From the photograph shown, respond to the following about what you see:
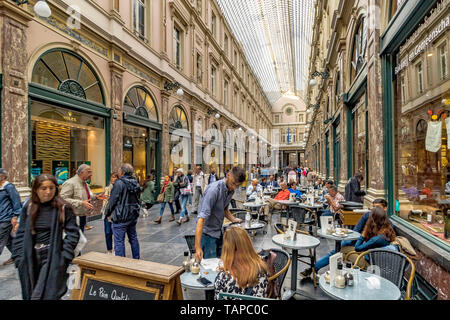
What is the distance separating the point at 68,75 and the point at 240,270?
7.79 metres

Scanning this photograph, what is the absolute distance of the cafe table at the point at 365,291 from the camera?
2.33m

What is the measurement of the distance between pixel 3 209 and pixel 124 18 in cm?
836

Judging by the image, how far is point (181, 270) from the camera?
2.30 m

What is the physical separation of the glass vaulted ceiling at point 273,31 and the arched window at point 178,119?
10111mm

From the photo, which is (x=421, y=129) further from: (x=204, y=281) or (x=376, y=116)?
(x=204, y=281)

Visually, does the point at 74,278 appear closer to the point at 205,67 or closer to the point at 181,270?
the point at 181,270

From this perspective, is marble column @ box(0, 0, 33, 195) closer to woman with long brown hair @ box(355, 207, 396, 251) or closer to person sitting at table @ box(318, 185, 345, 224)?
woman with long brown hair @ box(355, 207, 396, 251)

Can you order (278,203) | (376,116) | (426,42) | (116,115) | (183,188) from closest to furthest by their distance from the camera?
(426,42) < (376,116) < (278,203) < (183,188) < (116,115)

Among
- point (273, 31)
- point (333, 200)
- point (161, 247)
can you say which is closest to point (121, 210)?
point (161, 247)

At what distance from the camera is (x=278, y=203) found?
7.89 meters

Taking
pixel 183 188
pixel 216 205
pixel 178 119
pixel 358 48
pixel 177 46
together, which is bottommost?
pixel 183 188

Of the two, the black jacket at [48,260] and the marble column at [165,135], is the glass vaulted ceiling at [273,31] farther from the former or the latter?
the black jacket at [48,260]

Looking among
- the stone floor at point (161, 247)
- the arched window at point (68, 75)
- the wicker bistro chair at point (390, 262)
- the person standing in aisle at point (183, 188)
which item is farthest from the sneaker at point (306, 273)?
the arched window at point (68, 75)

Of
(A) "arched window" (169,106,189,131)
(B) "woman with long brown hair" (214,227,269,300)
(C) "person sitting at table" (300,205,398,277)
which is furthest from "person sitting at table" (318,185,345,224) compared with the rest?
(A) "arched window" (169,106,189,131)
